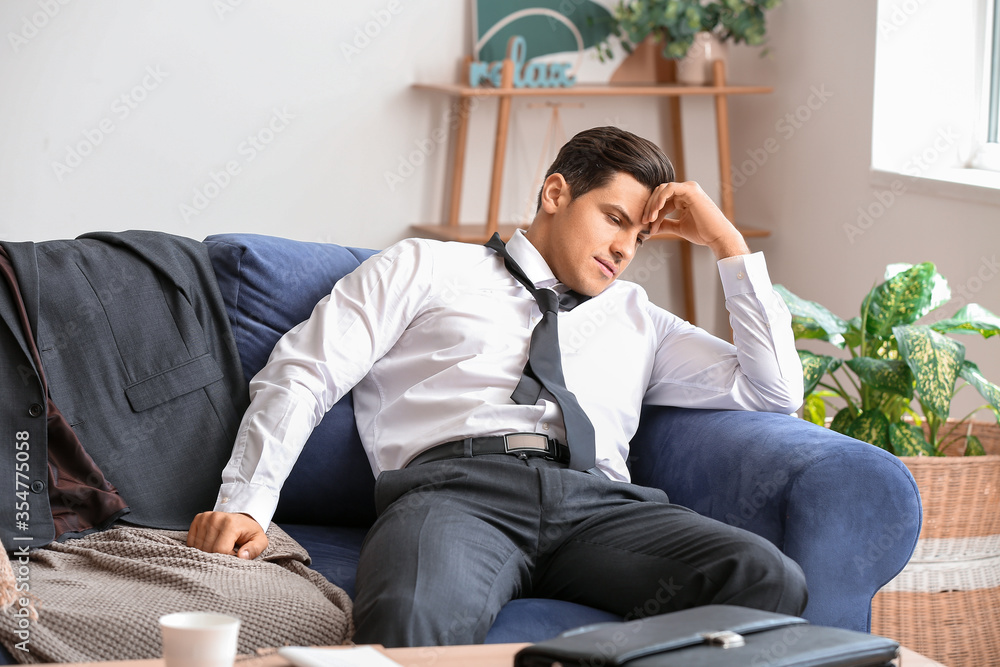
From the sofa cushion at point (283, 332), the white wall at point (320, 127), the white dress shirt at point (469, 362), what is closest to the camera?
the white dress shirt at point (469, 362)

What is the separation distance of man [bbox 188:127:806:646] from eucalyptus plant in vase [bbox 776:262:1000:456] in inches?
10.5

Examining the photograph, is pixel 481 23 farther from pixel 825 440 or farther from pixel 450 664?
pixel 450 664

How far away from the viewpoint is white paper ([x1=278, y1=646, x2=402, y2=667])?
828mm

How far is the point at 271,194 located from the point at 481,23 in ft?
2.91

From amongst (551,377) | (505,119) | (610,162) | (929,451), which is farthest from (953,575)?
(505,119)

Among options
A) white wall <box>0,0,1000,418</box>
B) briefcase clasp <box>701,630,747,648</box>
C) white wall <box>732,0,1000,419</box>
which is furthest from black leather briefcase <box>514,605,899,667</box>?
white wall <box>0,0,1000,418</box>

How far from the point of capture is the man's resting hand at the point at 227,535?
1315 millimetres

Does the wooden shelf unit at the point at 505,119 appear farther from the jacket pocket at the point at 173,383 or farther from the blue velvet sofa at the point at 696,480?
the jacket pocket at the point at 173,383

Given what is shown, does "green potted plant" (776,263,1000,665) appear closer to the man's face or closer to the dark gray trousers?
the man's face

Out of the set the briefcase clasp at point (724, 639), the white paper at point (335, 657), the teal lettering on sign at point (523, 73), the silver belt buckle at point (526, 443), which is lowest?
the silver belt buckle at point (526, 443)

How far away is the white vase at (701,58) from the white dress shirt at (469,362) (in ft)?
6.02

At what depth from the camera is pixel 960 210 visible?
2516 mm

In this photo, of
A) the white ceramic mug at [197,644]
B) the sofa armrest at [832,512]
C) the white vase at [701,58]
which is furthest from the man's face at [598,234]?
the white vase at [701,58]

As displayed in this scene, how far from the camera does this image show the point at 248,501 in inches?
54.3
